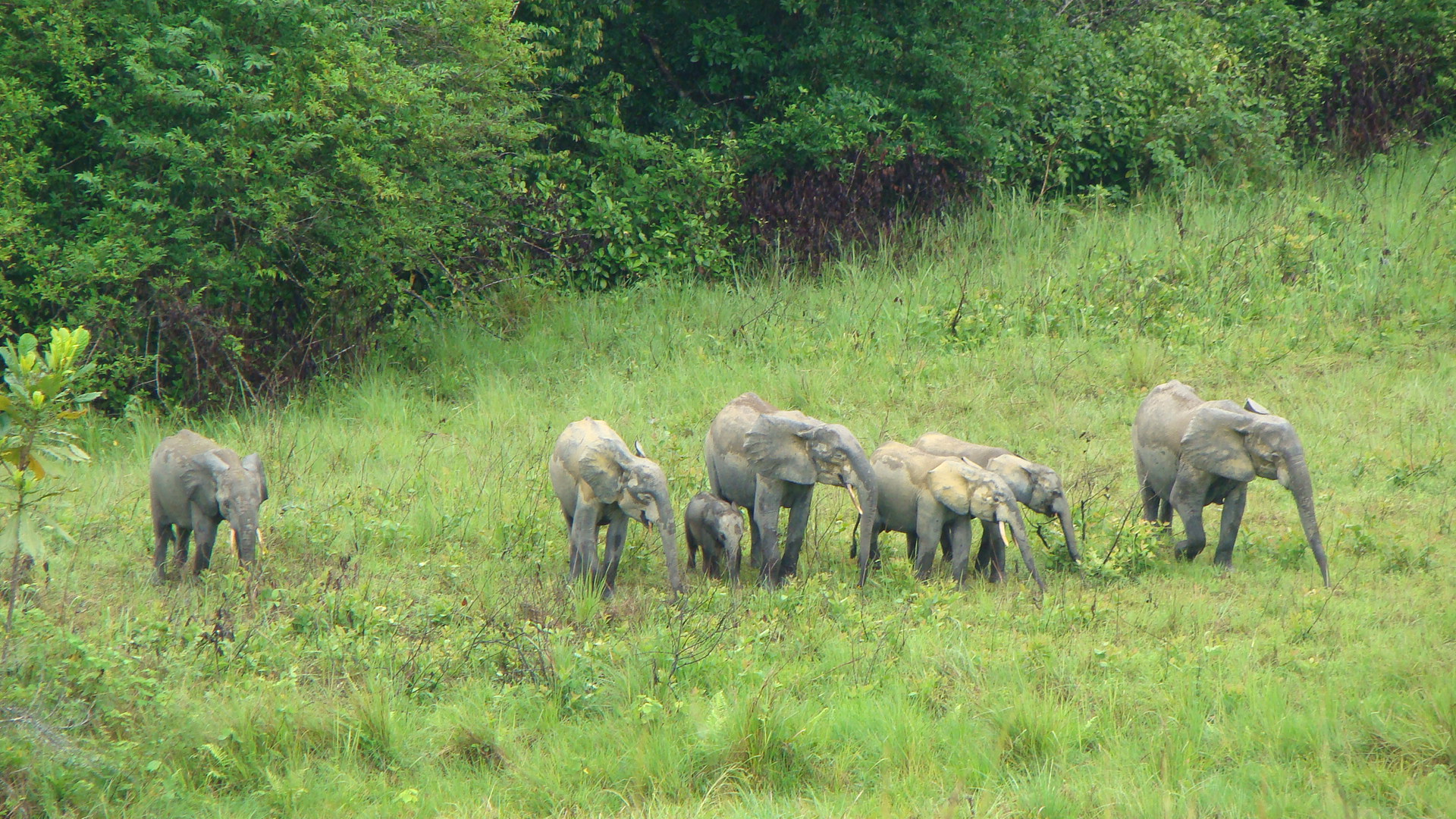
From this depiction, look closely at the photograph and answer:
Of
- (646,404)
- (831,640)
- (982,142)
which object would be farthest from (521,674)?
(982,142)

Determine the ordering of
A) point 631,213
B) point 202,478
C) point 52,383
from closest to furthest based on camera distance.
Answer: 1. point 52,383
2. point 202,478
3. point 631,213

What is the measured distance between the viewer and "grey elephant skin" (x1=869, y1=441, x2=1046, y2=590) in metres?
8.09

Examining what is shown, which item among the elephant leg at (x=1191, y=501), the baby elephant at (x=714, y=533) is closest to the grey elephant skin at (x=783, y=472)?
the baby elephant at (x=714, y=533)

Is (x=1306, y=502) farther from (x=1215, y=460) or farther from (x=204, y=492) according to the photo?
(x=204, y=492)

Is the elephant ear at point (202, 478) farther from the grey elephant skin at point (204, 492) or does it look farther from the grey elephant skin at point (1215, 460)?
the grey elephant skin at point (1215, 460)

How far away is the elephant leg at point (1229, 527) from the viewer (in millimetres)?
8448

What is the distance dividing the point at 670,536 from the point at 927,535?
1569 millimetres

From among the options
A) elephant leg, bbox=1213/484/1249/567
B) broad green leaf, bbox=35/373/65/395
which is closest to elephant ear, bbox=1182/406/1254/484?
elephant leg, bbox=1213/484/1249/567

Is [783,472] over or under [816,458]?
under

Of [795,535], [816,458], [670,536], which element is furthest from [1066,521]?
[670,536]

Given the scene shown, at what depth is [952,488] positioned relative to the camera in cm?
820

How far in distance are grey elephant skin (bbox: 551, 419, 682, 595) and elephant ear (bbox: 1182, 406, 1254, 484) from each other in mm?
3193

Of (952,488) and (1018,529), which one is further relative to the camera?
(952,488)

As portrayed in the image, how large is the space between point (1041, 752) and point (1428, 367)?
25.2 ft
